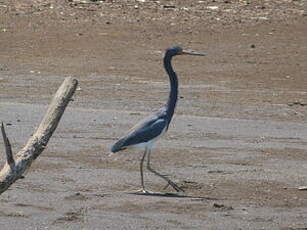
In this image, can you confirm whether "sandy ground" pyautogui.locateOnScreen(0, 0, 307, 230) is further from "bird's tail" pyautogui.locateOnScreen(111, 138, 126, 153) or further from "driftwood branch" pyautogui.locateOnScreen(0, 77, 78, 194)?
"driftwood branch" pyautogui.locateOnScreen(0, 77, 78, 194)

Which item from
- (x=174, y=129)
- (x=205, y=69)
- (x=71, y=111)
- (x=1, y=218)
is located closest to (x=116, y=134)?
(x=174, y=129)

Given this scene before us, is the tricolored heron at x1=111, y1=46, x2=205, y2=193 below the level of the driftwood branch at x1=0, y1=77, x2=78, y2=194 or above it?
below

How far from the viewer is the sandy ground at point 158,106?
10.2 meters

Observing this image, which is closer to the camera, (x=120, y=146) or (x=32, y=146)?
(x=32, y=146)

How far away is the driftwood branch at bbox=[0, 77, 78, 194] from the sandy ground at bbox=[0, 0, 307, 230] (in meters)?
3.28

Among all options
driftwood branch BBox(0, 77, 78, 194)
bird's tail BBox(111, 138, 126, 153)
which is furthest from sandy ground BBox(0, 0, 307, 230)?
driftwood branch BBox(0, 77, 78, 194)

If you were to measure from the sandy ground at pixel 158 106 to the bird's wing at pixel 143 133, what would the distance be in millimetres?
396

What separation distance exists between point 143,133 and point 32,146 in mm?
4838

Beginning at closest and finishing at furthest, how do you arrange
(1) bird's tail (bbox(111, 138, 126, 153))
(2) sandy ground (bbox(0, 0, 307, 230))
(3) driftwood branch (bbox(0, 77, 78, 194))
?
(3) driftwood branch (bbox(0, 77, 78, 194)) → (2) sandy ground (bbox(0, 0, 307, 230)) → (1) bird's tail (bbox(111, 138, 126, 153))

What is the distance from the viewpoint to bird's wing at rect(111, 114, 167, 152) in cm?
1097

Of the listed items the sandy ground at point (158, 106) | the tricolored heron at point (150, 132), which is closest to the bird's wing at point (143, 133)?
the tricolored heron at point (150, 132)

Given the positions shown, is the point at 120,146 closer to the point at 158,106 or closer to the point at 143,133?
the point at 143,133

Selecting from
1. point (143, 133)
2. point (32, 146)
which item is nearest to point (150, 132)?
point (143, 133)

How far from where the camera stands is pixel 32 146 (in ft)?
20.4
